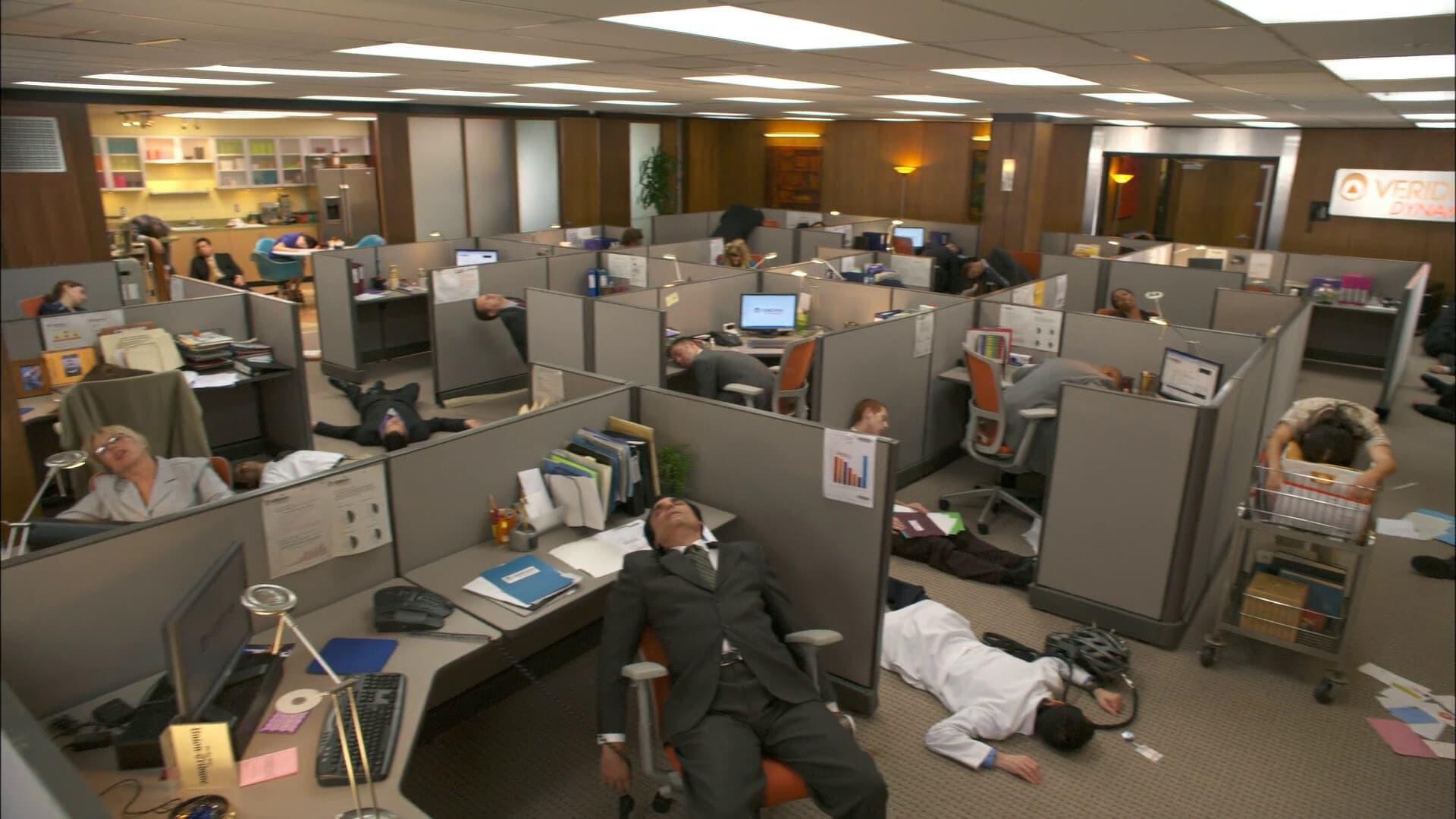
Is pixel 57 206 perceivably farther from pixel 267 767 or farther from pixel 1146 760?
pixel 1146 760

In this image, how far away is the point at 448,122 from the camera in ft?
36.4

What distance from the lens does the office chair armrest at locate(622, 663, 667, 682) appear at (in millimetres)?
2449

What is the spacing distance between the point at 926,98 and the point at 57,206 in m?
7.92

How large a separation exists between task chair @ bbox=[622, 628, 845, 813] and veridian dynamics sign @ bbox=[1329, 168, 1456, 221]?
11.2 meters

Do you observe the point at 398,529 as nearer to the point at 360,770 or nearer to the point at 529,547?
the point at 529,547

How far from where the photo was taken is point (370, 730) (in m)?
2.12

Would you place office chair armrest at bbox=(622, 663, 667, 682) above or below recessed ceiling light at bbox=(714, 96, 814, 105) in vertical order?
below

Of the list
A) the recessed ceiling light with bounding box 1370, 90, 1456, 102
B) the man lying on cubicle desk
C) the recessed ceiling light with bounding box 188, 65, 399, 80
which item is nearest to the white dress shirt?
the man lying on cubicle desk

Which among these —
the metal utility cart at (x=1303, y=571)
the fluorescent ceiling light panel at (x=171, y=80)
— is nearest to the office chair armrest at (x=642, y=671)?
the metal utility cart at (x=1303, y=571)

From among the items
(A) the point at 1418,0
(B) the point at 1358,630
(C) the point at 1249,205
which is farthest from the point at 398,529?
(C) the point at 1249,205

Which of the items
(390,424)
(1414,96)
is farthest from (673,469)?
(1414,96)

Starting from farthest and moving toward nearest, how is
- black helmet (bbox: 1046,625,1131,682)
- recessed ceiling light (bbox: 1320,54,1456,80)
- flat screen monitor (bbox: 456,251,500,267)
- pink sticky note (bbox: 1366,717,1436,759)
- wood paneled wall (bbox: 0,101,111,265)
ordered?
flat screen monitor (bbox: 456,251,500,267) < wood paneled wall (bbox: 0,101,111,265) < black helmet (bbox: 1046,625,1131,682) < recessed ceiling light (bbox: 1320,54,1456,80) < pink sticky note (bbox: 1366,717,1436,759)

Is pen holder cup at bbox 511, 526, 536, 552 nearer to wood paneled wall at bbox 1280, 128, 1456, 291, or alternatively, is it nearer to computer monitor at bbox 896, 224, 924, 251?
computer monitor at bbox 896, 224, 924, 251

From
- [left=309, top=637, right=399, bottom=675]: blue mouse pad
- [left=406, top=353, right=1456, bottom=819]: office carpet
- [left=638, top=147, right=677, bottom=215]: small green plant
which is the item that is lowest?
[left=406, top=353, right=1456, bottom=819]: office carpet
